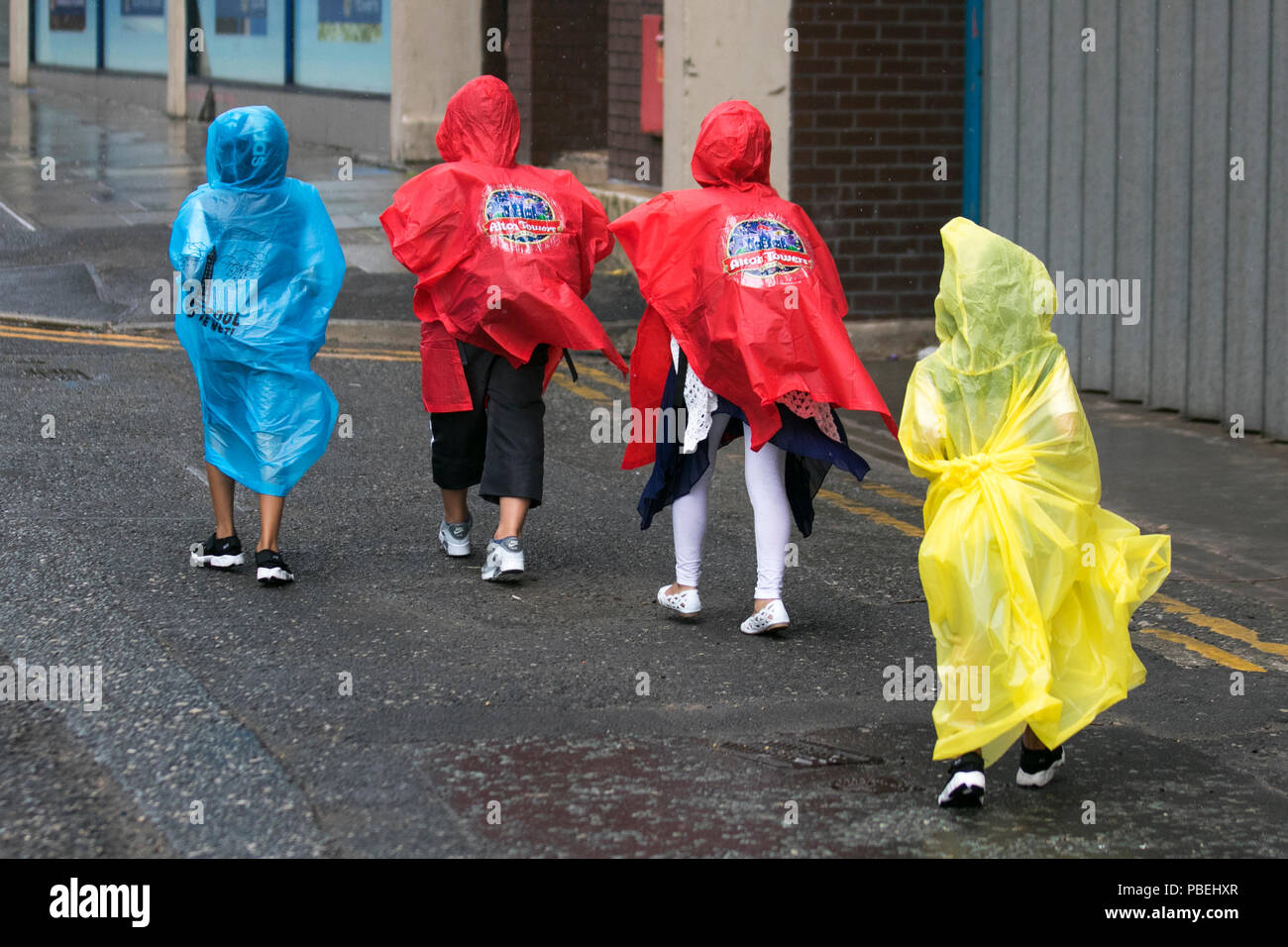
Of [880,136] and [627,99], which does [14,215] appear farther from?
[880,136]

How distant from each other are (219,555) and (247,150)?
1.45 m

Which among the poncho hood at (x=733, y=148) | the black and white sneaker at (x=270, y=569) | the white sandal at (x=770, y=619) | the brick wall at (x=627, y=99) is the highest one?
the brick wall at (x=627, y=99)

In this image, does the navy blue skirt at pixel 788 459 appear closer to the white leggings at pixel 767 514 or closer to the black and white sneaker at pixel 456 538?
the white leggings at pixel 767 514

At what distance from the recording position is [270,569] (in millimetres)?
5992

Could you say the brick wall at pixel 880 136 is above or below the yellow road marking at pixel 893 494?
above

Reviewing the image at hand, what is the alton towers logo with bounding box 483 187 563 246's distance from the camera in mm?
6098

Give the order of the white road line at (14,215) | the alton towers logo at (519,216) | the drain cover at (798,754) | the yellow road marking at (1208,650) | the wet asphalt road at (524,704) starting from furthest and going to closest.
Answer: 1. the white road line at (14,215)
2. the alton towers logo at (519,216)
3. the yellow road marking at (1208,650)
4. the drain cover at (798,754)
5. the wet asphalt road at (524,704)

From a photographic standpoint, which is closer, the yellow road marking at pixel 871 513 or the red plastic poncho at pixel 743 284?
the red plastic poncho at pixel 743 284

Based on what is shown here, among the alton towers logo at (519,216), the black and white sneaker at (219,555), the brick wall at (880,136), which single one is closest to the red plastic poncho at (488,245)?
the alton towers logo at (519,216)

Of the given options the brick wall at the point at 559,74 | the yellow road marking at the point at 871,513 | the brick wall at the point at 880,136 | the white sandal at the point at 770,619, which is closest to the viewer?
the white sandal at the point at 770,619

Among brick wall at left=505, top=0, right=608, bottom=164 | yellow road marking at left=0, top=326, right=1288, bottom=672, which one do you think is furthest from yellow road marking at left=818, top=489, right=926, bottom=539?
brick wall at left=505, top=0, right=608, bottom=164

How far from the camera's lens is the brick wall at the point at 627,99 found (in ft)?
44.3

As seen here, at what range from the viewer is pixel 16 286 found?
38.3 ft

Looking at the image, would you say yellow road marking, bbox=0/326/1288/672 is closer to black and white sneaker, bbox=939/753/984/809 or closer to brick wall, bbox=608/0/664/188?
black and white sneaker, bbox=939/753/984/809
